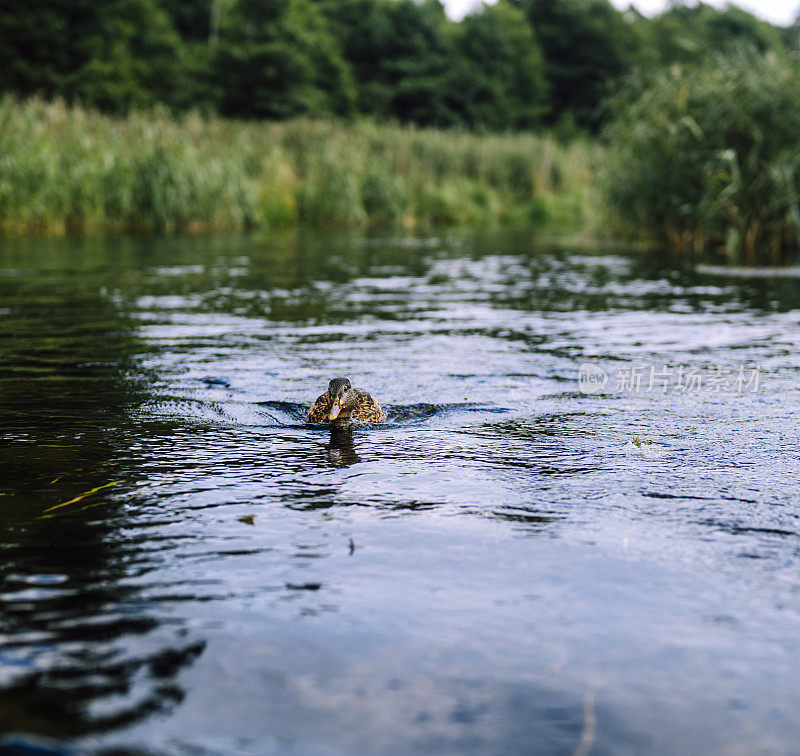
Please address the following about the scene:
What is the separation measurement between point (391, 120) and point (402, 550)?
2726 cm

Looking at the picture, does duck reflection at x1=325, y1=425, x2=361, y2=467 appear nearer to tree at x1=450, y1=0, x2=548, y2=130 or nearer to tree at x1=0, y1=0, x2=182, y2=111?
tree at x1=0, y1=0, x2=182, y2=111

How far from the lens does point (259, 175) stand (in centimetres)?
2158

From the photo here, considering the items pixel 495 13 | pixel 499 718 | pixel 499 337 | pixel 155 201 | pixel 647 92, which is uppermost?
pixel 495 13

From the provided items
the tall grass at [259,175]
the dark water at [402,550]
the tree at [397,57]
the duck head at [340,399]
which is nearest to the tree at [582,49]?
the tree at [397,57]

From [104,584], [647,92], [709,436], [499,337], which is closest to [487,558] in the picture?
[104,584]

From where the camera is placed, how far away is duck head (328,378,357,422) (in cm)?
439

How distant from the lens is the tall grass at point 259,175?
15.9 metres

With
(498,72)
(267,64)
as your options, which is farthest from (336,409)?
(498,72)

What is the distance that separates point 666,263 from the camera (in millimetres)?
12766

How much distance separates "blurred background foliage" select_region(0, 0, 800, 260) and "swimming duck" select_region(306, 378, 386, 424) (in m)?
8.93

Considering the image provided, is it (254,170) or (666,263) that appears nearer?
(666,263)

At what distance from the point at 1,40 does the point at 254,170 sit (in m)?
20.4

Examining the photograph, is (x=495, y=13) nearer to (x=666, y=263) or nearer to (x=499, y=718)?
(x=666, y=263)

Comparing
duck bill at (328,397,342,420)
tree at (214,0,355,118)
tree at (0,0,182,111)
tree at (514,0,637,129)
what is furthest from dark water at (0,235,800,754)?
tree at (514,0,637,129)
